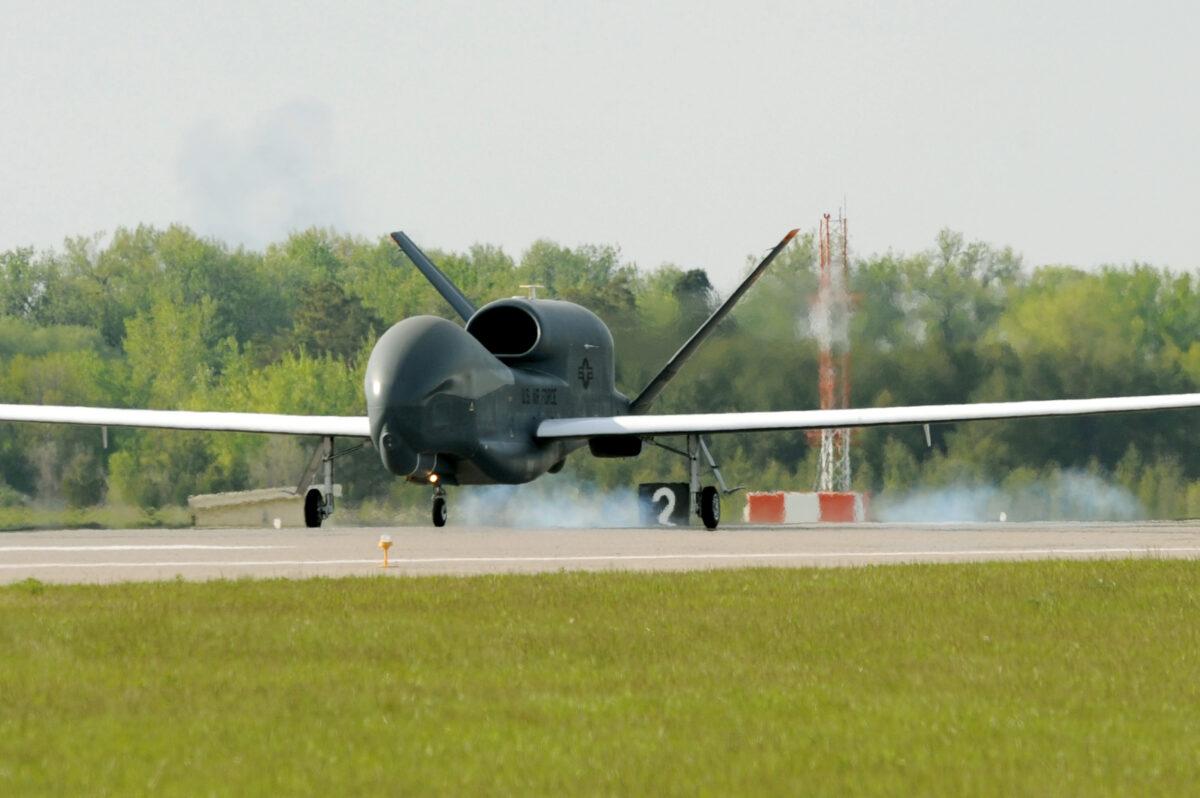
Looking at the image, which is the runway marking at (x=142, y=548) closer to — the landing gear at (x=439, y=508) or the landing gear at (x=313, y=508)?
the landing gear at (x=313, y=508)

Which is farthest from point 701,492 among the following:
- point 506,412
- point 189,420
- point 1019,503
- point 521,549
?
point 1019,503

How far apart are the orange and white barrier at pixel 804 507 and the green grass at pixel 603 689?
30.7 metres

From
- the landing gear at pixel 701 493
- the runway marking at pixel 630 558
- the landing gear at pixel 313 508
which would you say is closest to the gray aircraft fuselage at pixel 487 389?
the landing gear at pixel 313 508

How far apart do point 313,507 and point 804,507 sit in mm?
15062

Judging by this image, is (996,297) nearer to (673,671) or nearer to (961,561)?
(961,561)

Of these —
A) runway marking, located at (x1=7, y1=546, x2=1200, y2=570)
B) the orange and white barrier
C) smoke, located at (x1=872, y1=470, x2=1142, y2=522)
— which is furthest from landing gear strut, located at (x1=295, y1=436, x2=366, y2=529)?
smoke, located at (x1=872, y1=470, x2=1142, y2=522)

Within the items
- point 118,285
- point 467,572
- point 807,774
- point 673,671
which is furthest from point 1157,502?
point 118,285

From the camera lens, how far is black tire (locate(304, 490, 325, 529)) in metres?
41.9

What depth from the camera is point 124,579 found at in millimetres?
23594

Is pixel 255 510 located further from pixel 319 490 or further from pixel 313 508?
pixel 319 490

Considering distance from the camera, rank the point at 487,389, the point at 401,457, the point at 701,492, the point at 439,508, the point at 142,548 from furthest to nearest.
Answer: the point at 439,508, the point at 701,492, the point at 487,389, the point at 401,457, the point at 142,548

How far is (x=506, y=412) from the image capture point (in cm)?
4209

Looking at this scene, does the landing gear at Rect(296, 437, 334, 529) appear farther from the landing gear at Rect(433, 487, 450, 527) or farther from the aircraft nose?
the aircraft nose

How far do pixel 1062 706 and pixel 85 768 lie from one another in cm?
578
